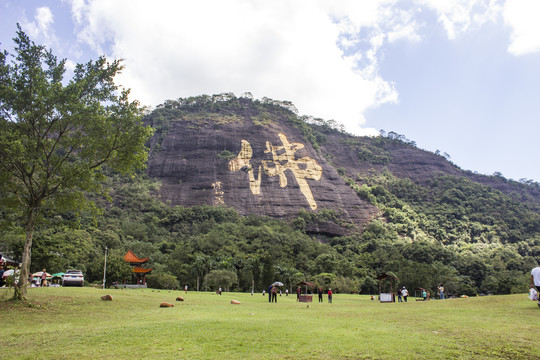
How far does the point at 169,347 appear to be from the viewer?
8.55 m

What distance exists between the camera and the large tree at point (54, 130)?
16875 millimetres

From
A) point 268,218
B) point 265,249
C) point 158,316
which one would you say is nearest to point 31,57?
point 158,316

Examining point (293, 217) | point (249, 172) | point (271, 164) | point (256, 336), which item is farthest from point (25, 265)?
point (271, 164)

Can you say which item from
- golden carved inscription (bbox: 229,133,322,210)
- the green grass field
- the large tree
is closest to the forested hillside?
golden carved inscription (bbox: 229,133,322,210)

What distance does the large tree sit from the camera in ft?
55.4

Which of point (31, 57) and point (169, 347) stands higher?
point (31, 57)

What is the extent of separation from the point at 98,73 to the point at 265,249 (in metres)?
48.5

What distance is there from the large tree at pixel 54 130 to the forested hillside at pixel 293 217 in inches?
689

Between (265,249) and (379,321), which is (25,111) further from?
(265,249)

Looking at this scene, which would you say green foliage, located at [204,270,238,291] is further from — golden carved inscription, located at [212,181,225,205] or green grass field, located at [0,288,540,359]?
golden carved inscription, located at [212,181,225,205]

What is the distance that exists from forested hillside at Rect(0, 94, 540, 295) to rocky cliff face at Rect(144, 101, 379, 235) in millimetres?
327

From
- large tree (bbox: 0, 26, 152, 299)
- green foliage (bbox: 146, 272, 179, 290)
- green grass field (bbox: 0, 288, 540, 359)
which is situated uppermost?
large tree (bbox: 0, 26, 152, 299)

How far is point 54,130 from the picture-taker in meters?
18.5

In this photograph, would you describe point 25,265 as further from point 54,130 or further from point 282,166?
point 282,166
